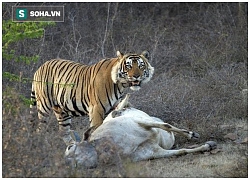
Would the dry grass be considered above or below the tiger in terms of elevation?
below

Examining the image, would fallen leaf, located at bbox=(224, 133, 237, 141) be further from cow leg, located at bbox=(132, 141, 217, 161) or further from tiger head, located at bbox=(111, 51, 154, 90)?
tiger head, located at bbox=(111, 51, 154, 90)

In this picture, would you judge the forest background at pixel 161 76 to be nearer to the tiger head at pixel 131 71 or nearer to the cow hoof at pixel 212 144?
the cow hoof at pixel 212 144

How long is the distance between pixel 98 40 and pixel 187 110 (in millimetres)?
5326

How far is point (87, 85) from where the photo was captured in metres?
8.36

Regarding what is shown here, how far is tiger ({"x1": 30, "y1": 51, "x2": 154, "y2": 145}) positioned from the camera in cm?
798

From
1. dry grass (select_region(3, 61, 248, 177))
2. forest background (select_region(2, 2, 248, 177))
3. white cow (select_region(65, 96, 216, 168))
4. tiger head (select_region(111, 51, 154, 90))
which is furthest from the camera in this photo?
tiger head (select_region(111, 51, 154, 90))

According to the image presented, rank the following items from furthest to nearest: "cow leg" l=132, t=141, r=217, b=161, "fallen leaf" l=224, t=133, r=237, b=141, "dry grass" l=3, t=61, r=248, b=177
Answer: "fallen leaf" l=224, t=133, r=237, b=141
"cow leg" l=132, t=141, r=217, b=161
"dry grass" l=3, t=61, r=248, b=177

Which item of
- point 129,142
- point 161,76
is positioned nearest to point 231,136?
point 129,142

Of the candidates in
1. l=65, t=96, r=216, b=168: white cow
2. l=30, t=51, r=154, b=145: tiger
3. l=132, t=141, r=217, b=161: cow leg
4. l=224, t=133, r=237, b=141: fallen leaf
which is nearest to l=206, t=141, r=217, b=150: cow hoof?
l=65, t=96, r=216, b=168: white cow

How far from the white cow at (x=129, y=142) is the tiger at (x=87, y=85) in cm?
76

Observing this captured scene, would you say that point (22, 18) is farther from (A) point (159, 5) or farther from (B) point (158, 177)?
(A) point (159, 5)

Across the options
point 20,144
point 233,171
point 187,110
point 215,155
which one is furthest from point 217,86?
point 20,144

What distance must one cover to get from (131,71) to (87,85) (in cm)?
71

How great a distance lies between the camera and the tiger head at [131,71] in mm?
7965
